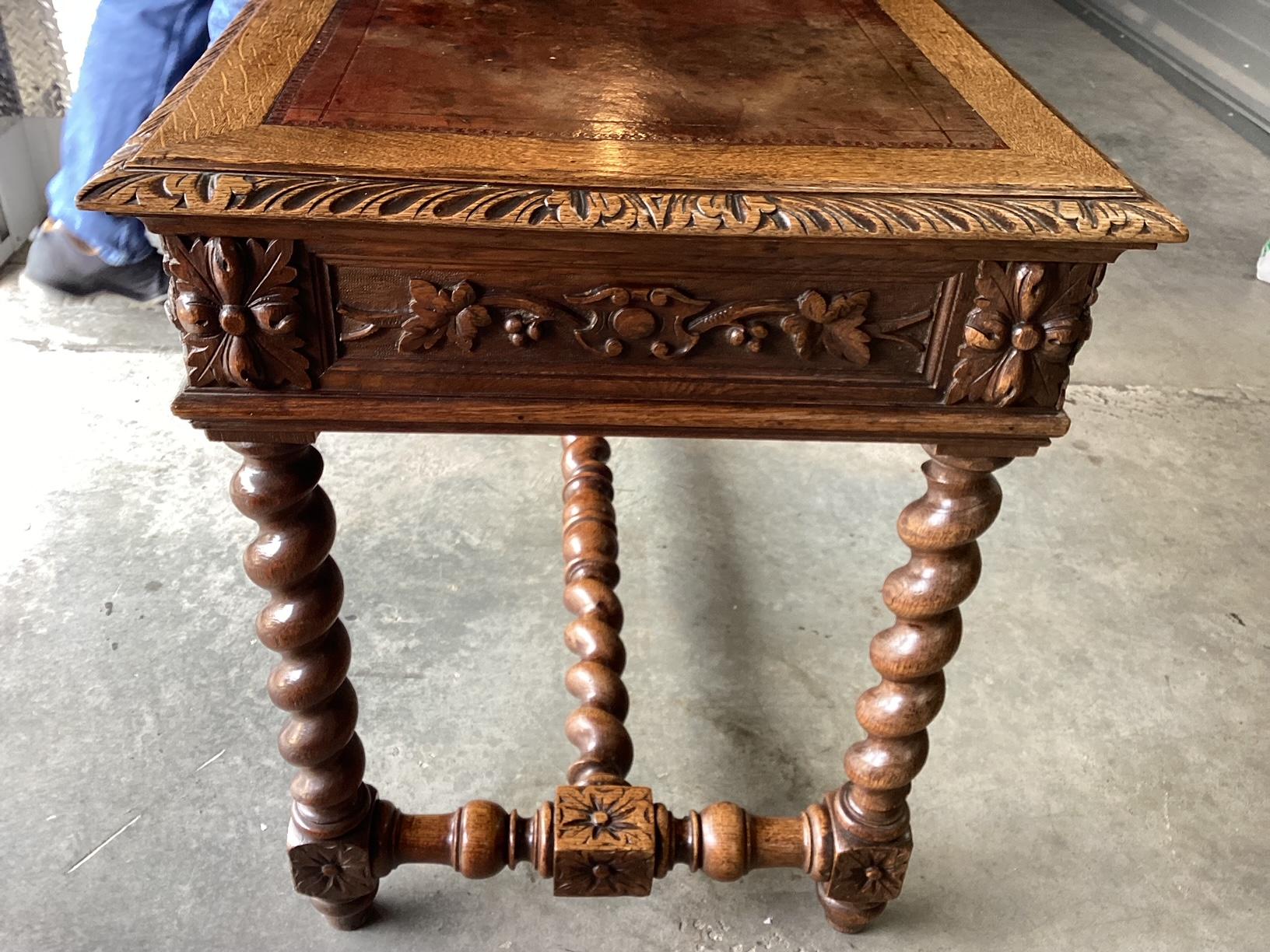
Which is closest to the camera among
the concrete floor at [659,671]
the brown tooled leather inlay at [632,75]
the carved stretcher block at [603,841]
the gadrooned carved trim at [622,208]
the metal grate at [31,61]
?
the gadrooned carved trim at [622,208]

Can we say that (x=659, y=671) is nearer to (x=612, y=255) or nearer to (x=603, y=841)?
(x=603, y=841)

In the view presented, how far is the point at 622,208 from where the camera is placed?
641 mm

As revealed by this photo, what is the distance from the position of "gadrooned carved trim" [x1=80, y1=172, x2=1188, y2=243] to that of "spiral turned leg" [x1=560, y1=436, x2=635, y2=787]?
1.90ft

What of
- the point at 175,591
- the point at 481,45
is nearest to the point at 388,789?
the point at 175,591

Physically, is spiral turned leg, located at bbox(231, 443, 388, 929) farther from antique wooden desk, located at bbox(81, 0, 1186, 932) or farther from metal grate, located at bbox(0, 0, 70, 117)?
metal grate, located at bbox(0, 0, 70, 117)

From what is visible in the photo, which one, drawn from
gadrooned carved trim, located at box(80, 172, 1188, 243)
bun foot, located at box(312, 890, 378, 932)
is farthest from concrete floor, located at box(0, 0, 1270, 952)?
gadrooned carved trim, located at box(80, 172, 1188, 243)

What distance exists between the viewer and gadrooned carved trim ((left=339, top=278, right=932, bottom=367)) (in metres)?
0.69

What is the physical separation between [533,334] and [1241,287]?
93.0 inches

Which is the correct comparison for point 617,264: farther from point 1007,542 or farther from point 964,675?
point 1007,542

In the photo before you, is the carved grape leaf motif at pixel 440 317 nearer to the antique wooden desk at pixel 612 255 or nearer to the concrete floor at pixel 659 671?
the antique wooden desk at pixel 612 255

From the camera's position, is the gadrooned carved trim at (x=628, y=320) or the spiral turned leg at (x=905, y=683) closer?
the gadrooned carved trim at (x=628, y=320)

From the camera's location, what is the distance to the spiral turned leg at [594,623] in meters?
1.05

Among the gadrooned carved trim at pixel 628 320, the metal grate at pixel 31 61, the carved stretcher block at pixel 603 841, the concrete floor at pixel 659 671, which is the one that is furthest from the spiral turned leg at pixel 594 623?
the metal grate at pixel 31 61

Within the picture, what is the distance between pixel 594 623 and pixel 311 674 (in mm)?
355
